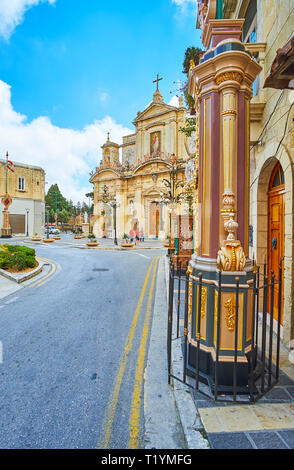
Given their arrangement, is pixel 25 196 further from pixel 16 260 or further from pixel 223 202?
pixel 223 202

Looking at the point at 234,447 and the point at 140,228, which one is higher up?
the point at 140,228

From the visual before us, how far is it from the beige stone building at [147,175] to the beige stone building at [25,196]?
10.1 metres

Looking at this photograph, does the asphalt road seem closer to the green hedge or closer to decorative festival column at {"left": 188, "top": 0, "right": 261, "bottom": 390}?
decorative festival column at {"left": 188, "top": 0, "right": 261, "bottom": 390}

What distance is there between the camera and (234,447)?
7.57ft

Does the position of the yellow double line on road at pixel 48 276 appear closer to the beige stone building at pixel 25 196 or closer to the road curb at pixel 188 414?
the road curb at pixel 188 414

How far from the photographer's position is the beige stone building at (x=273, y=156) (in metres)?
4.48

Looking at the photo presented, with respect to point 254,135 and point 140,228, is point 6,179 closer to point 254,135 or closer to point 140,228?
point 140,228

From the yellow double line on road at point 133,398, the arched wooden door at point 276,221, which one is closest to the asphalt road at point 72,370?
the yellow double line on road at point 133,398

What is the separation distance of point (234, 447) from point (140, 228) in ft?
116

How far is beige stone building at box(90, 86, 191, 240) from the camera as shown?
35875mm

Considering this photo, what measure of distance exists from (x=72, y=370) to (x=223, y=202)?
3.39 meters

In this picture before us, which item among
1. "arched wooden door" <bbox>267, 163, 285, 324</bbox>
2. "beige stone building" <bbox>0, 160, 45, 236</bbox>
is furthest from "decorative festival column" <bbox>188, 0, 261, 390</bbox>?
"beige stone building" <bbox>0, 160, 45, 236</bbox>
